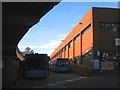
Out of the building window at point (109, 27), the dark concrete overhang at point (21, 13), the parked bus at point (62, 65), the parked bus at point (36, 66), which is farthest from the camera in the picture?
the parked bus at point (62, 65)

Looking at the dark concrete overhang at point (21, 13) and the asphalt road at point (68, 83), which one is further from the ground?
the dark concrete overhang at point (21, 13)

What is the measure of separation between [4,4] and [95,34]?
3581cm

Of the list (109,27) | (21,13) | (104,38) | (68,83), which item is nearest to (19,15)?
(21,13)

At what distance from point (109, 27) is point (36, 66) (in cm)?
2135

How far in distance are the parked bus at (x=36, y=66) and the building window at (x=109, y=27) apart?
769 inches

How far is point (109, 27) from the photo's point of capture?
5419 cm

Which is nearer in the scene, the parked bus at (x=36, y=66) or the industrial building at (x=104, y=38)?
the parked bus at (x=36, y=66)

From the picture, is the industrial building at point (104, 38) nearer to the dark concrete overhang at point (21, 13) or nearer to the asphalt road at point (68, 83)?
the asphalt road at point (68, 83)

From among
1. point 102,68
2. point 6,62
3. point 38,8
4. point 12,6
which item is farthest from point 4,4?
point 102,68

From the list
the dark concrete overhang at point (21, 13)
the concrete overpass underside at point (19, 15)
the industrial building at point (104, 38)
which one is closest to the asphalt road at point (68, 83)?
the concrete overpass underside at point (19, 15)

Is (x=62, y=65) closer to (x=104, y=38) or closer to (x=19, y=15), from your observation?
(x=104, y=38)

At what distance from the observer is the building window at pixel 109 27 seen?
53.9 m

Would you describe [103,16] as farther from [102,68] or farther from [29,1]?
[29,1]

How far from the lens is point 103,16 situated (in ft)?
175
